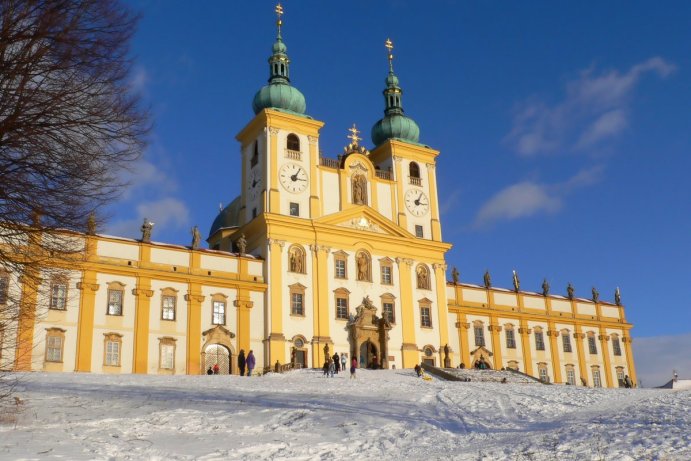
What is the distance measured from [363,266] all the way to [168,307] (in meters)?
13.6

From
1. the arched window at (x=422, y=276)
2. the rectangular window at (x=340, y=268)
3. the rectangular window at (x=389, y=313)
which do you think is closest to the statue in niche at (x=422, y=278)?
the arched window at (x=422, y=276)

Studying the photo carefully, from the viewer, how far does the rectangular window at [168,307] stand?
45.9 metres

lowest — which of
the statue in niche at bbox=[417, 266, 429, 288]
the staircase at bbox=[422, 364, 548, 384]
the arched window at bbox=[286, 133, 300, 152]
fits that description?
the staircase at bbox=[422, 364, 548, 384]

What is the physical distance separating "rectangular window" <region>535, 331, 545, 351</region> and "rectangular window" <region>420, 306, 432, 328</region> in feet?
39.5

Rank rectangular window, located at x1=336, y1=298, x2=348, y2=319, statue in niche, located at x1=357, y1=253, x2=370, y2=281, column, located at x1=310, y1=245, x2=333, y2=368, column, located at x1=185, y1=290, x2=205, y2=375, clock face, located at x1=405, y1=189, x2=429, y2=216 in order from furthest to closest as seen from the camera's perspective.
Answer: clock face, located at x1=405, y1=189, x2=429, y2=216 → statue in niche, located at x1=357, y1=253, x2=370, y2=281 → rectangular window, located at x1=336, y1=298, x2=348, y2=319 → column, located at x1=310, y1=245, x2=333, y2=368 → column, located at x1=185, y1=290, x2=205, y2=375

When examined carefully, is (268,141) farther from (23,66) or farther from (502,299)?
(23,66)

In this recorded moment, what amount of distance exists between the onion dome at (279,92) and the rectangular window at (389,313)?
15.0 metres

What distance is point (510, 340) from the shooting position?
60.3 m

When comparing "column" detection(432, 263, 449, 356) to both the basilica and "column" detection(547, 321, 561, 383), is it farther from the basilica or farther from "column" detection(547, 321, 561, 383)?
"column" detection(547, 321, 561, 383)

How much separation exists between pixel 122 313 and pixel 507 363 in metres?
29.6

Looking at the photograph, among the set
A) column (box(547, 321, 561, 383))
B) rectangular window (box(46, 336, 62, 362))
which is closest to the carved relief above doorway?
rectangular window (box(46, 336, 62, 362))

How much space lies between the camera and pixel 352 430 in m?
20.1

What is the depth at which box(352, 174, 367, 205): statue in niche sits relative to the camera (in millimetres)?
54750

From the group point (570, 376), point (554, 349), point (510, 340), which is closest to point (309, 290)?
point (510, 340)
